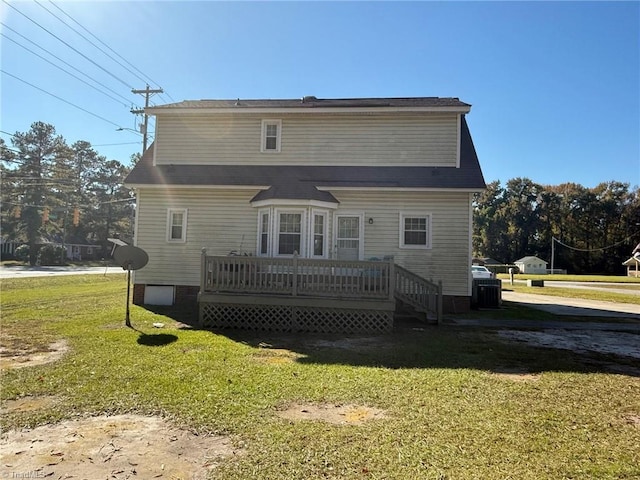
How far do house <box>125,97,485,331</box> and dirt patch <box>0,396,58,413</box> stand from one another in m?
6.68

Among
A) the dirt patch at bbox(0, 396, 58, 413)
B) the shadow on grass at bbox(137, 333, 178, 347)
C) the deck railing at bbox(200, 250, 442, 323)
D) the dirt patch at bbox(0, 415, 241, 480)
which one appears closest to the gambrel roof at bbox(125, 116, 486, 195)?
the deck railing at bbox(200, 250, 442, 323)

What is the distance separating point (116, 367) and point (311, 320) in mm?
4513

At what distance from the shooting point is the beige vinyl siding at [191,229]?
12906 mm

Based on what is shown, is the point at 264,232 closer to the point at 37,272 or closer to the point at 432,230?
the point at 432,230

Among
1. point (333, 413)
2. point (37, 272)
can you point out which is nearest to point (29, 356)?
point (333, 413)

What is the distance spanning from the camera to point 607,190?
71375mm

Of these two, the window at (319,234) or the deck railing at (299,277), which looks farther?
the window at (319,234)

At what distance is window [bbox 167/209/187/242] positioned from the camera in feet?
43.0

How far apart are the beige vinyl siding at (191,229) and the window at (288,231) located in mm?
1233

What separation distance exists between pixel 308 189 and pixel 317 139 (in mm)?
2508

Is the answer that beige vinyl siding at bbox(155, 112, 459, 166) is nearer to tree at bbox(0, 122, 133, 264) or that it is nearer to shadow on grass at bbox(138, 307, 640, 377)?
shadow on grass at bbox(138, 307, 640, 377)

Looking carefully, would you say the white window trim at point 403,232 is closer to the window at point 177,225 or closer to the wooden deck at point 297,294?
the wooden deck at point 297,294

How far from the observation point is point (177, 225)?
43.5 ft

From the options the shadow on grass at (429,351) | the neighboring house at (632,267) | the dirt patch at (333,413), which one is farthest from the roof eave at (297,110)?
the neighboring house at (632,267)
